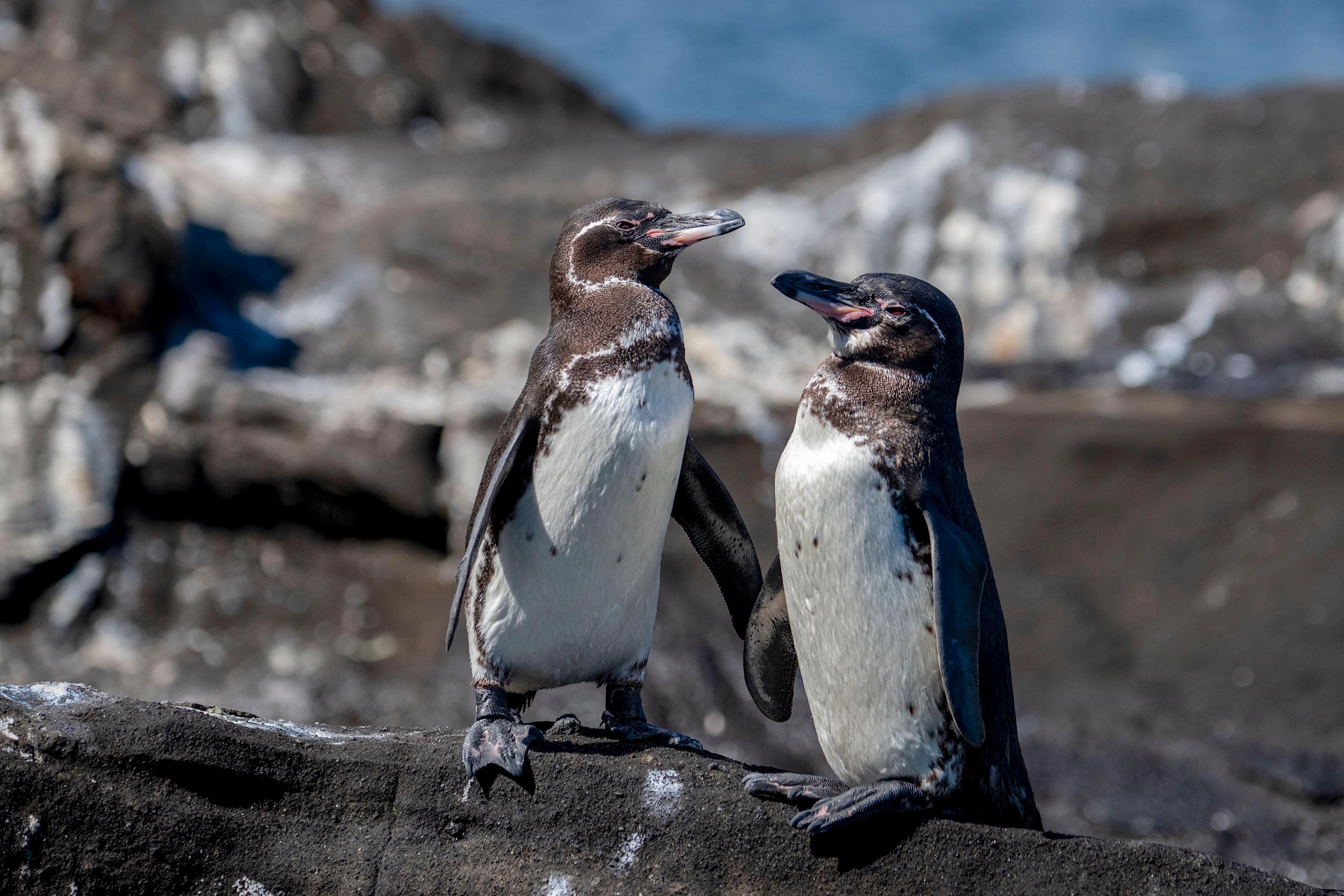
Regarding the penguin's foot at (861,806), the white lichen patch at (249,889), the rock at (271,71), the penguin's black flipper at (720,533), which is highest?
the rock at (271,71)

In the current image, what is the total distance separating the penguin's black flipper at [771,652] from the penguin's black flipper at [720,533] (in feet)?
0.65

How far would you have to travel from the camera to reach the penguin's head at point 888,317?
3.17 metres

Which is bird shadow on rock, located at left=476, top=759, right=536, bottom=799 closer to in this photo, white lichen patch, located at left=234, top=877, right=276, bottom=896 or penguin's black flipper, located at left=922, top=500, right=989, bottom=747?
white lichen patch, located at left=234, top=877, right=276, bottom=896

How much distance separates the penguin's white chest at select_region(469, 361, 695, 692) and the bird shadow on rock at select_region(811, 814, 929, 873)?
2.92 ft

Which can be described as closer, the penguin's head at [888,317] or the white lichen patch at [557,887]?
the white lichen patch at [557,887]

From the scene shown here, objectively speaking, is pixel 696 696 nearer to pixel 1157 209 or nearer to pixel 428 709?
pixel 428 709

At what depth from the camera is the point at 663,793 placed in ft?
10.0

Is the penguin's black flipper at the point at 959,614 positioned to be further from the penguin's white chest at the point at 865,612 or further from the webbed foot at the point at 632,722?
the webbed foot at the point at 632,722

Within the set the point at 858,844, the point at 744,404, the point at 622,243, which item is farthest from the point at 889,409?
the point at 744,404

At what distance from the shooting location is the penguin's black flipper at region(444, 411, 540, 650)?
336 centimetres

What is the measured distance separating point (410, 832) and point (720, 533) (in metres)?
1.30

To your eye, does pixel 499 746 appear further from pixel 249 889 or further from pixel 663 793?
pixel 249 889

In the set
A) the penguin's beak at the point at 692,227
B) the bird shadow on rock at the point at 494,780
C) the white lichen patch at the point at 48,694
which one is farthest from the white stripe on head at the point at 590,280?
the white lichen patch at the point at 48,694

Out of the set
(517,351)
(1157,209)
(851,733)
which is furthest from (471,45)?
(851,733)
